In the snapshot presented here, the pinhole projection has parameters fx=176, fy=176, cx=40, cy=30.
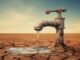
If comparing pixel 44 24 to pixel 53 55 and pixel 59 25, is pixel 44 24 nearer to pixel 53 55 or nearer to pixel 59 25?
pixel 59 25

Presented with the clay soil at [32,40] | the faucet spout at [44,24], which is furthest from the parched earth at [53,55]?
the faucet spout at [44,24]

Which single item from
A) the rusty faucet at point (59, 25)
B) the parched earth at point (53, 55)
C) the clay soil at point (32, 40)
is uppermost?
the rusty faucet at point (59, 25)

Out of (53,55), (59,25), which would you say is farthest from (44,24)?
(53,55)

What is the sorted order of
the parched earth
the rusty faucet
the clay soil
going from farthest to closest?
the clay soil
the rusty faucet
the parched earth

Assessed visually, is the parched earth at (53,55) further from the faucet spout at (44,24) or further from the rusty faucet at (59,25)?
the faucet spout at (44,24)

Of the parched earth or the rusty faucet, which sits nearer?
the parched earth

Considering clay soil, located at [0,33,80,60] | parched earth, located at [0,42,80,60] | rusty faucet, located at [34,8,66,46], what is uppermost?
rusty faucet, located at [34,8,66,46]

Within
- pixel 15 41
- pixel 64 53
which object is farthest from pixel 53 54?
pixel 15 41

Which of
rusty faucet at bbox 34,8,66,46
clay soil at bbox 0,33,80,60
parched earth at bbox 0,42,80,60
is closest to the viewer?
parched earth at bbox 0,42,80,60

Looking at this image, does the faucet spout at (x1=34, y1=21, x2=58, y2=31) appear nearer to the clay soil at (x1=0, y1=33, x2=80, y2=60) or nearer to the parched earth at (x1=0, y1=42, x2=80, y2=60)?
the clay soil at (x1=0, y1=33, x2=80, y2=60)

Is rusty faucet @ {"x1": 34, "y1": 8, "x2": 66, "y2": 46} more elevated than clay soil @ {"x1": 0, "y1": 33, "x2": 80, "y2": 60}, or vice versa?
rusty faucet @ {"x1": 34, "y1": 8, "x2": 66, "y2": 46}

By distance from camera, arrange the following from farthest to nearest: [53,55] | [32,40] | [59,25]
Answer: [32,40] → [59,25] → [53,55]

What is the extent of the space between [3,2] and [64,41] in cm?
93

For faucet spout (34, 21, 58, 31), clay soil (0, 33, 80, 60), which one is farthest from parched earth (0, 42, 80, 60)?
faucet spout (34, 21, 58, 31)
